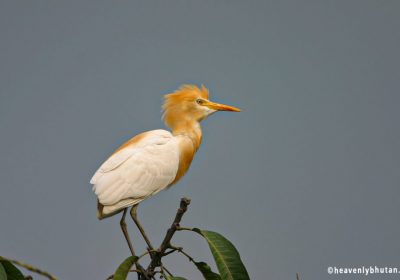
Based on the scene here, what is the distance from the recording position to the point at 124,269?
268 cm

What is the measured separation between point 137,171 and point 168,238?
4.84ft

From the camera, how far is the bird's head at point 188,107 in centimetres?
480

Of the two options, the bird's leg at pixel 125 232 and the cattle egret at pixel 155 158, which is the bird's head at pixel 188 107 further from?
the bird's leg at pixel 125 232

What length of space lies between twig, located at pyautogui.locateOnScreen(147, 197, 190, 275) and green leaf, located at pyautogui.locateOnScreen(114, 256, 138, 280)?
5.6 inches

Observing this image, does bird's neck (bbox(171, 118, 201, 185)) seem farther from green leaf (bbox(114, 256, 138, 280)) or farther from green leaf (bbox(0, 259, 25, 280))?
green leaf (bbox(0, 259, 25, 280))

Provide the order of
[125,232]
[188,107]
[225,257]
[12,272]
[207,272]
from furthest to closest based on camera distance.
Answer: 1. [188,107]
2. [125,232]
3. [207,272]
4. [225,257]
5. [12,272]

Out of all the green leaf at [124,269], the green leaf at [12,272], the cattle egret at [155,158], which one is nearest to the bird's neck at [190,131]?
the cattle egret at [155,158]

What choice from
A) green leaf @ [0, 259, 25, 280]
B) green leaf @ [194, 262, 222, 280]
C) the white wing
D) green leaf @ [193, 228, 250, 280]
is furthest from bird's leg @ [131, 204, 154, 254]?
green leaf @ [0, 259, 25, 280]

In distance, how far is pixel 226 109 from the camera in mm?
4816

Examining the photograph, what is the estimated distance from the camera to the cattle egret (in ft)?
12.9

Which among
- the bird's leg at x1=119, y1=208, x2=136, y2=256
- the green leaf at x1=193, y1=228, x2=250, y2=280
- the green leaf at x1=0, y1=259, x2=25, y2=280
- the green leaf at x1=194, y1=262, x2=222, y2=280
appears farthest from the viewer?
the bird's leg at x1=119, y1=208, x2=136, y2=256

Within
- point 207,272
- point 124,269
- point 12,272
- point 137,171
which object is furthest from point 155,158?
point 12,272

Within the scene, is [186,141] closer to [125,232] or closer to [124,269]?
[125,232]

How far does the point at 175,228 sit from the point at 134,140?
1.95 metres
